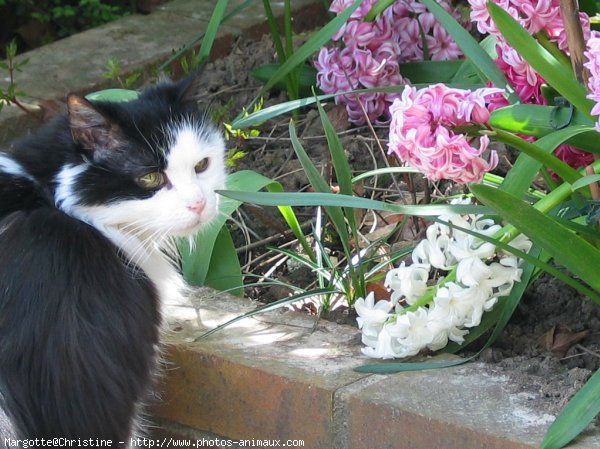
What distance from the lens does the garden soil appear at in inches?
82.0

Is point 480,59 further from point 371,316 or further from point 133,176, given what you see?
point 133,176

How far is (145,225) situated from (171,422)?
1.73ft

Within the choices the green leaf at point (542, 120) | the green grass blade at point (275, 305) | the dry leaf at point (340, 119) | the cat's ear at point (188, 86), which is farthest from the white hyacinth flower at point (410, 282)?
the dry leaf at point (340, 119)

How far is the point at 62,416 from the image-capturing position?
6.62 ft

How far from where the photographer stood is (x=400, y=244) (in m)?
2.71

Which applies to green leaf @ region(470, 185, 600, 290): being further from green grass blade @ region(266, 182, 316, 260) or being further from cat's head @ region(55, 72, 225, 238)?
green grass blade @ region(266, 182, 316, 260)

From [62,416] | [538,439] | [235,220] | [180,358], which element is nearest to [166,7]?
[235,220]

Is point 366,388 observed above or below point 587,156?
below

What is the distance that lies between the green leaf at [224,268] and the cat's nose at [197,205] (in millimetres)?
467

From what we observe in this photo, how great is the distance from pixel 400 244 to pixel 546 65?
0.87 meters

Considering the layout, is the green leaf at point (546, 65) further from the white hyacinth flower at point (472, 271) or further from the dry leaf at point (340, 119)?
the dry leaf at point (340, 119)

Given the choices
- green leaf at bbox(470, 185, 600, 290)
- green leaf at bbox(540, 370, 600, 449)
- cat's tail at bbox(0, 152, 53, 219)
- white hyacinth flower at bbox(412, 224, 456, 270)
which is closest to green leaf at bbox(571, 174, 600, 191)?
green leaf at bbox(470, 185, 600, 290)

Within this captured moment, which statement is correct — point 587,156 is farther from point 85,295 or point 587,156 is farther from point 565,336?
point 85,295

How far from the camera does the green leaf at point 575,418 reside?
71.2 inches
